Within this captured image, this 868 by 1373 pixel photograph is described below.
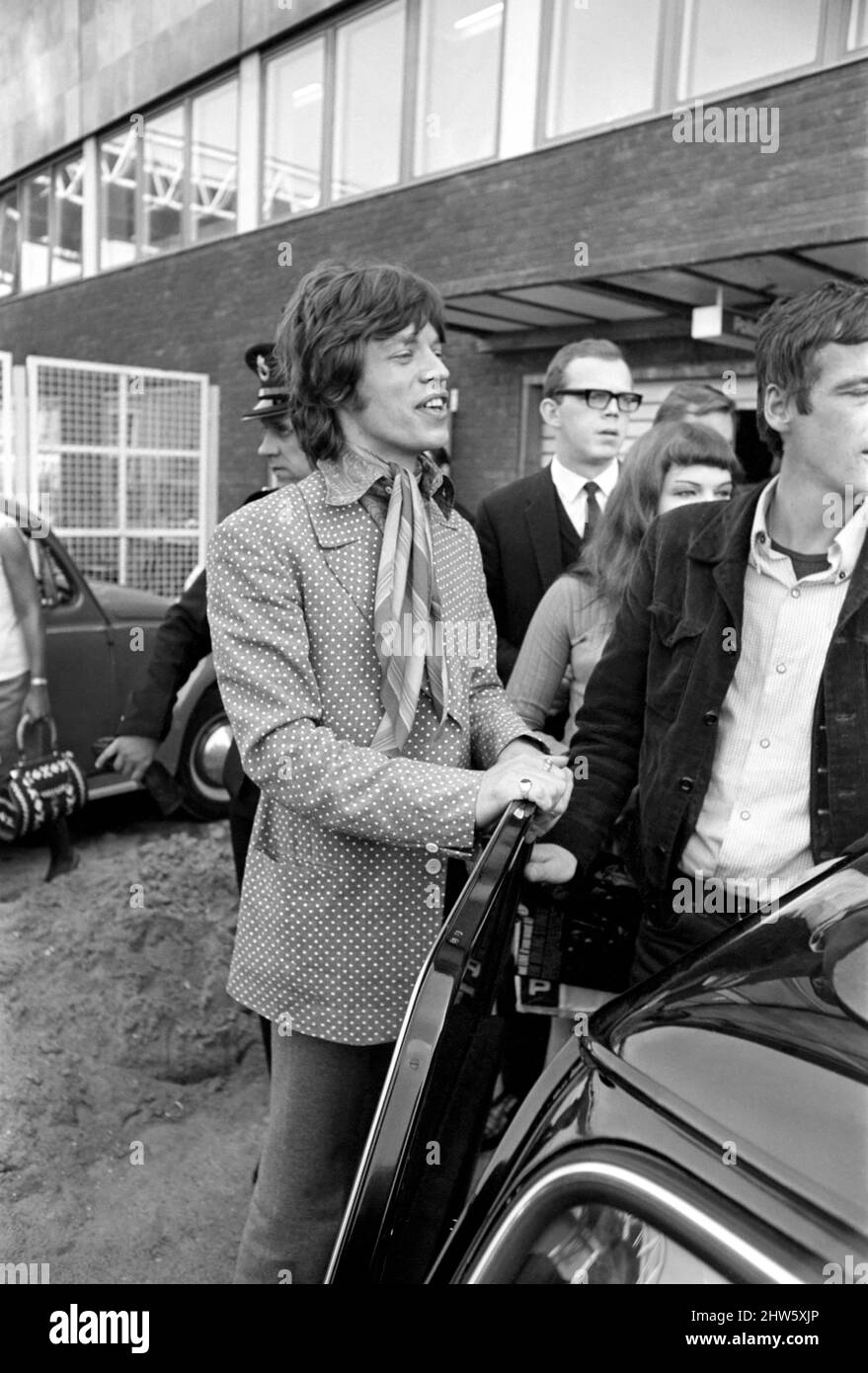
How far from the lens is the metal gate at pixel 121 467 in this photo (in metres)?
9.14

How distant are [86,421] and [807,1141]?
942 cm

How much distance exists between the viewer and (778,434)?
7.30 feet

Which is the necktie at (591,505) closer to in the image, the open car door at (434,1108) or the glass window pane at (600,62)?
the open car door at (434,1108)

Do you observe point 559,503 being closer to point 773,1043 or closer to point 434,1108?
point 434,1108

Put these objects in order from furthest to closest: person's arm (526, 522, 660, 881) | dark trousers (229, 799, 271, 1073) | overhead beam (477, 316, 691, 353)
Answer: overhead beam (477, 316, 691, 353) → dark trousers (229, 799, 271, 1073) → person's arm (526, 522, 660, 881)

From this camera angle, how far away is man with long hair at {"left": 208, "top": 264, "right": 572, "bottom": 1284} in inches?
72.2

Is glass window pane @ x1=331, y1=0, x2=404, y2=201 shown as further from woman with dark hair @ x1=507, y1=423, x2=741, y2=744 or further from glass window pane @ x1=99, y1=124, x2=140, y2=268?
woman with dark hair @ x1=507, y1=423, x2=741, y2=744

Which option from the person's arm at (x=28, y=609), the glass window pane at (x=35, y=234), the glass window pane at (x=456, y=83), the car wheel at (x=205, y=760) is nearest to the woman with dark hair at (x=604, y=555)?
the person's arm at (x=28, y=609)

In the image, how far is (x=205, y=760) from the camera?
21.0 feet

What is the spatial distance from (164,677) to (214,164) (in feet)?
39.3

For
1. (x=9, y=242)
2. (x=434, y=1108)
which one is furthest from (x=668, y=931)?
(x=9, y=242)

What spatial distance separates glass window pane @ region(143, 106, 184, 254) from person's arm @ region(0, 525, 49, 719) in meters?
10.5

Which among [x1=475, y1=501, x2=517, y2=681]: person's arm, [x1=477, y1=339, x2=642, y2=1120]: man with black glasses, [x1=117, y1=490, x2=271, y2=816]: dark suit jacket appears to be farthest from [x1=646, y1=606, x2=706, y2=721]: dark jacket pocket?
[x1=117, y1=490, x2=271, y2=816]: dark suit jacket

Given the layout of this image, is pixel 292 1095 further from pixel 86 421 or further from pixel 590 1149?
pixel 86 421
